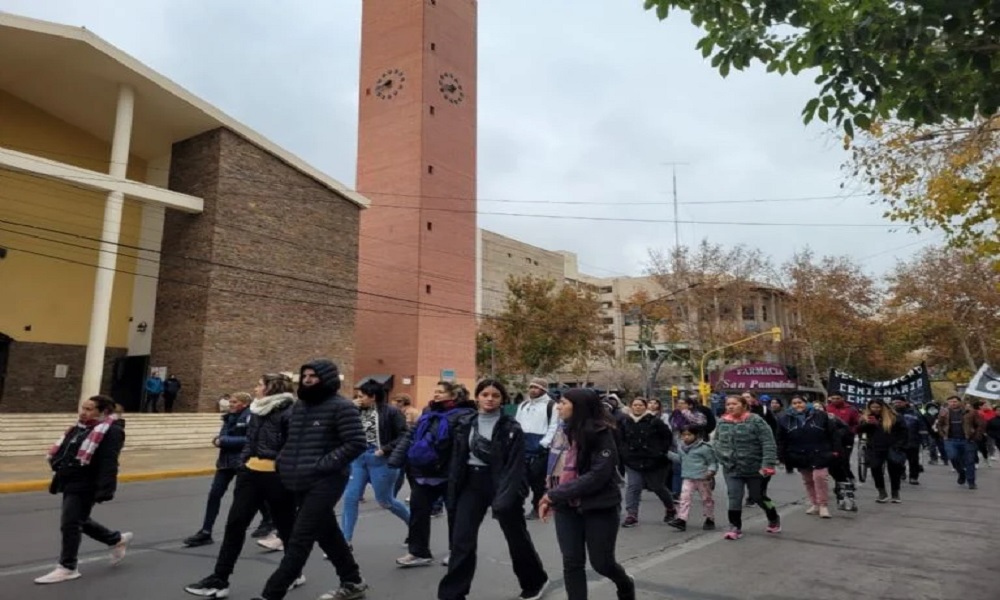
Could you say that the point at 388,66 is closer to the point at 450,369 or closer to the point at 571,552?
the point at 450,369

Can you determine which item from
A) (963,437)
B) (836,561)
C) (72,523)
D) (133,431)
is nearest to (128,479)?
(133,431)

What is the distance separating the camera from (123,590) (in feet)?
17.5

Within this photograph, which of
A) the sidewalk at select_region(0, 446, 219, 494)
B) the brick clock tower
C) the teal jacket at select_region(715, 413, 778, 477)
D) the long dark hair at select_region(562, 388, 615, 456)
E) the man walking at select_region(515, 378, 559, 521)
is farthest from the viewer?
the brick clock tower

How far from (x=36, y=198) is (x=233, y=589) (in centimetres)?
2573

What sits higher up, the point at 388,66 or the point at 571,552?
the point at 388,66

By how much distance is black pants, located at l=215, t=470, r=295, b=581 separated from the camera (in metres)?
5.19

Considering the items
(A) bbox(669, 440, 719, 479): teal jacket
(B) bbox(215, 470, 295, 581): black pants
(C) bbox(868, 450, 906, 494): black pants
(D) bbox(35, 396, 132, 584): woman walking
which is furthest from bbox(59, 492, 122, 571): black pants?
(C) bbox(868, 450, 906, 494): black pants

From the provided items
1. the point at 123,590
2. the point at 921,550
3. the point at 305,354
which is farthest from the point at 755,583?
the point at 305,354

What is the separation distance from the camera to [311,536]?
4.58 metres

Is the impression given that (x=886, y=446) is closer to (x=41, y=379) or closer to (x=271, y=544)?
(x=271, y=544)

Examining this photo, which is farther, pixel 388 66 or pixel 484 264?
pixel 484 264

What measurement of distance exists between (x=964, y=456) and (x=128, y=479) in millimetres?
16677

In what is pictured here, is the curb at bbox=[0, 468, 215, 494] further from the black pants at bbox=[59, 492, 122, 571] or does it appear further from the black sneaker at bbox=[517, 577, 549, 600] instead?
the black sneaker at bbox=[517, 577, 549, 600]

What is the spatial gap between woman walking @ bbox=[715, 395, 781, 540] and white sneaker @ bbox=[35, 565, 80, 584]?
640 centimetres
